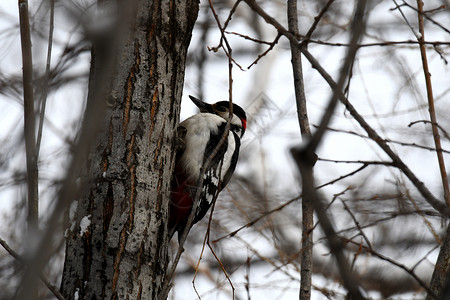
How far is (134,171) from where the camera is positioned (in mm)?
2297

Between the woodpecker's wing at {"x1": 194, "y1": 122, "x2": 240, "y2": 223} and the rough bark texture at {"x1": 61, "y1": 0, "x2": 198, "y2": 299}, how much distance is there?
2.45ft

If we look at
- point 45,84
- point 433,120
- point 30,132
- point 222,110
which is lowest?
point 30,132

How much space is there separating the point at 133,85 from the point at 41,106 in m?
0.89

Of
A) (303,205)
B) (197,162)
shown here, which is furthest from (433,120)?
(197,162)

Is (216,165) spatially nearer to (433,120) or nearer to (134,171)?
(134,171)

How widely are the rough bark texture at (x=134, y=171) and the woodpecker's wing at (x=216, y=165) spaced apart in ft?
2.45

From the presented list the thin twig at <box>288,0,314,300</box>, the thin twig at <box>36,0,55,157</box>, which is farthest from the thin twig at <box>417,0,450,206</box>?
the thin twig at <box>36,0,55,157</box>

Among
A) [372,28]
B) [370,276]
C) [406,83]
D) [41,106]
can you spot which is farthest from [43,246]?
[372,28]

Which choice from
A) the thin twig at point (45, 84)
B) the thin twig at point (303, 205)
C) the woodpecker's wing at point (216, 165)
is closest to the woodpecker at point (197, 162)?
the woodpecker's wing at point (216, 165)

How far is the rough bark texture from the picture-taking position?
2.13 m

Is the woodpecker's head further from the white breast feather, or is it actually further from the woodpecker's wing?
the white breast feather

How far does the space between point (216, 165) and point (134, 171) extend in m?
1.12

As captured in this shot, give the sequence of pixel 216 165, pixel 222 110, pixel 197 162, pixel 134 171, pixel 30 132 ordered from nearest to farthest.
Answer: pixel 30 132 → pixel 134 171 → pixel 197 162 → pixel 216 165 → pixel 222 110

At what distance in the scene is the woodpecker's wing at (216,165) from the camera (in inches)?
130
